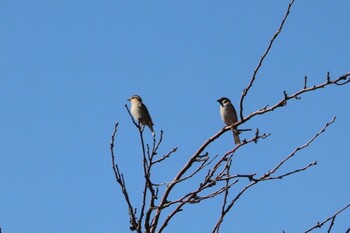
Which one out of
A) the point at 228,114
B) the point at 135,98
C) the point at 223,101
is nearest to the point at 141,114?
the point at 135,98

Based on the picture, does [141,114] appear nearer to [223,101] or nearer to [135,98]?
[135,98]

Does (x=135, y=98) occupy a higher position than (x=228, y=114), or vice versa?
(x=135, y=98)

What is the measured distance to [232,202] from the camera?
3594 mm

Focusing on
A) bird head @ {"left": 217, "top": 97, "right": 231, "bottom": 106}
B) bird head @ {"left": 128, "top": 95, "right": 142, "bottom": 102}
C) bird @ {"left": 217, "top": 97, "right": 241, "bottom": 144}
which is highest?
bird head @ {"left": 128, "top": 95, "right": 142, "bottom": 102}

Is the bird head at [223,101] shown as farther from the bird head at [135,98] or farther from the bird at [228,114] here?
the bird head at [135,98]

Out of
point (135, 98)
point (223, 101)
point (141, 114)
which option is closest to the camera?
point (141, 114)

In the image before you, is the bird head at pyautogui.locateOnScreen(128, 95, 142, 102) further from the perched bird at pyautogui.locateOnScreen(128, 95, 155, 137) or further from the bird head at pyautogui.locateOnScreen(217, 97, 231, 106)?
the bird head at pyautogui.locateOnScreen(217, 97, 231, 106)

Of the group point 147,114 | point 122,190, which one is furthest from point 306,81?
point 147,114

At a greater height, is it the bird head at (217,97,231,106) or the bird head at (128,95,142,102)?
the bird head at (128,95,142,102)

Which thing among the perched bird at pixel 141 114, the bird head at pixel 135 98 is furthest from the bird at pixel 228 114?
the bird head at pixel 135 98

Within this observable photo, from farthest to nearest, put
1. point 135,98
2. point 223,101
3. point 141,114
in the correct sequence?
point 223,101
point 135,98
point 141,114

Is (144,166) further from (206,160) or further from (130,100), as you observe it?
(130,100)

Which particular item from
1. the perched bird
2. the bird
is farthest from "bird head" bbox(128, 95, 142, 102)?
the bird

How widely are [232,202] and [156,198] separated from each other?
1.67ft
